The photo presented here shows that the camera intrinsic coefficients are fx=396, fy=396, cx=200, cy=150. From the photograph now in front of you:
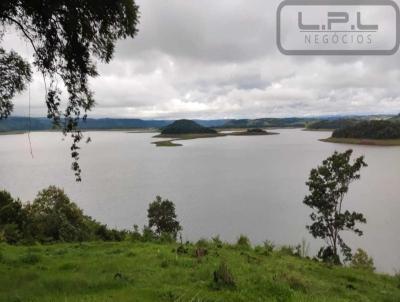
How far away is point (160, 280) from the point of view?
798 centimetres

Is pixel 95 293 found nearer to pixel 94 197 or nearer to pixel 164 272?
pixel 164 272

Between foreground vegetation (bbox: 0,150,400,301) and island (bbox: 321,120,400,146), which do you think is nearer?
foreground vegetation (bbox: 0,150,400,301)

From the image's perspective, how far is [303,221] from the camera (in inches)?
2201

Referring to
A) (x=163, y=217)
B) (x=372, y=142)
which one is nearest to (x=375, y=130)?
(x=372, y=142)

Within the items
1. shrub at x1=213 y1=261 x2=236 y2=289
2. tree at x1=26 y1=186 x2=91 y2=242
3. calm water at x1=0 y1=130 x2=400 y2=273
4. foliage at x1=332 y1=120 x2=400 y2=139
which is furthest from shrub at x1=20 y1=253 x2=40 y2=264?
foliage at x1=332 y1=120 x2=400 y2=139

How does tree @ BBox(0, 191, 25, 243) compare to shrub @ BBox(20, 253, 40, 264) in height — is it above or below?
below

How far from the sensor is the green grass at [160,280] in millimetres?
6547

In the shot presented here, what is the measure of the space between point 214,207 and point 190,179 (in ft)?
95.1

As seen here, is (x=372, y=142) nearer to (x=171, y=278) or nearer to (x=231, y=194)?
(x=231, y=194)

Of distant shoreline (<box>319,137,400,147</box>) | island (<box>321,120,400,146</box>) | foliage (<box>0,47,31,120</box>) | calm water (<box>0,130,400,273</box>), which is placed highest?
foliage (<box>0,47,31,120</box>)

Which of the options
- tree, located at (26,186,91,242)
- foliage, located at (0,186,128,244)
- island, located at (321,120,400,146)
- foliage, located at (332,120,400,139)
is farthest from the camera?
foliage, located at (332,120,400,139)

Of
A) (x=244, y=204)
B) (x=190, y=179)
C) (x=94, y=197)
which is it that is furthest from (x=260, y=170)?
(x=94, y=197)

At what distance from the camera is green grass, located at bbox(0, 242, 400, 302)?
6.55m

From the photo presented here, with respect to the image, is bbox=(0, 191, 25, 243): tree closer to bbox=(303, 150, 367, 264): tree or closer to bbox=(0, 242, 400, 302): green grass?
bbox=(0, 242, 400, 302): green grass
